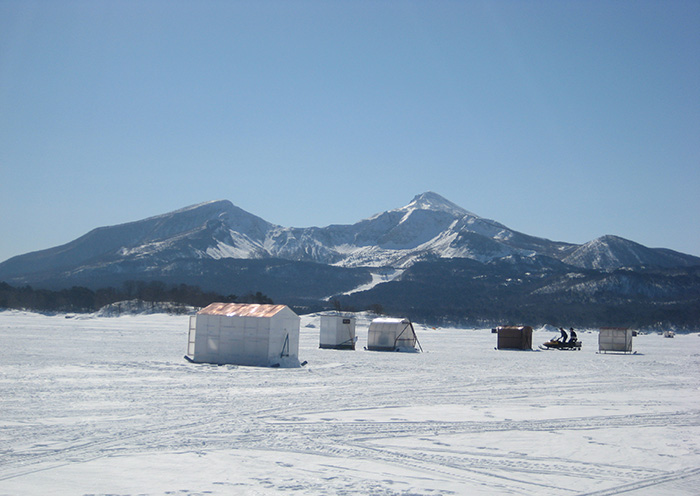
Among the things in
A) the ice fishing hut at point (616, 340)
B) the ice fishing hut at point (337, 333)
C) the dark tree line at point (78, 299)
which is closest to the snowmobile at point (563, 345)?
the ice fishing hut at point (616, 340)

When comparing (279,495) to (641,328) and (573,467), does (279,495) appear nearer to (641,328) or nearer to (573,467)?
(573,467)

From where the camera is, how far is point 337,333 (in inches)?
1874

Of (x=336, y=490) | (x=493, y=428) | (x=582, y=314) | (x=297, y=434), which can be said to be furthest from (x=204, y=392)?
(x=582, y=314)

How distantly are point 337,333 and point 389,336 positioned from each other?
3.79m

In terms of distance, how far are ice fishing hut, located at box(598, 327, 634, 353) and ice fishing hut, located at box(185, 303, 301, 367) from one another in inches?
1246

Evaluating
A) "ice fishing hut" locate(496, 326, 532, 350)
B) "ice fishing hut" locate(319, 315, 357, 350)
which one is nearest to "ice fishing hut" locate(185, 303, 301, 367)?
"ice fishing hut" locate(319, 315, 357, 350)

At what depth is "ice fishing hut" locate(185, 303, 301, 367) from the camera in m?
30.9

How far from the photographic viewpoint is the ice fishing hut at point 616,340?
175 feet

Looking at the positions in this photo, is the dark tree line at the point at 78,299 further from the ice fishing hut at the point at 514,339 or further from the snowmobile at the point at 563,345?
the snowmobile at the point at 563,345

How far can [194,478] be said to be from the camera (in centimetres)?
1001

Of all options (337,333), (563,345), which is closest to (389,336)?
(337,333)

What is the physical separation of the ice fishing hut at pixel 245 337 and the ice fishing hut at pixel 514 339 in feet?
92.4

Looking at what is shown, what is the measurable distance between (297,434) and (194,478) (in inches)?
153

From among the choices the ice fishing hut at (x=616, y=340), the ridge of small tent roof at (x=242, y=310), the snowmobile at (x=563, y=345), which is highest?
the ridge of small tent roof at (x=242, y=310)
